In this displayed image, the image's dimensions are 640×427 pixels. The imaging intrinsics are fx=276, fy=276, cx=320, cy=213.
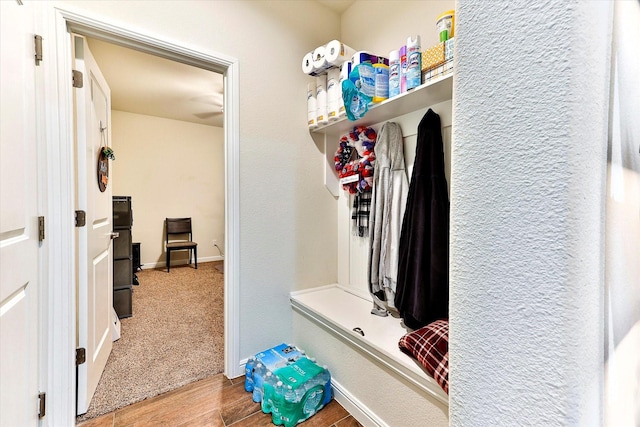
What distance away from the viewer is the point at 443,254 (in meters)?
1.32

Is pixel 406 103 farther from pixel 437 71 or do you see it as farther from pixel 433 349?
pixel 433 349

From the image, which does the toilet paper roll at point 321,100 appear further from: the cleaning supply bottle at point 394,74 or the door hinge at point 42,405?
the door hinge at point 42,405

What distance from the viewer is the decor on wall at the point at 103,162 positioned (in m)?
1.73

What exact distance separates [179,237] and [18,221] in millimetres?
4043

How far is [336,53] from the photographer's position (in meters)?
1.68

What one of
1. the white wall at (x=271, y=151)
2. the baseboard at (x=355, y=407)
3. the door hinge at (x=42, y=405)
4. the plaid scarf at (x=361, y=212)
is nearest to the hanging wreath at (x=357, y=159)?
the plaid scarf at (x=361, y=212)

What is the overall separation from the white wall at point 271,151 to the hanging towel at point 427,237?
818 millimetres

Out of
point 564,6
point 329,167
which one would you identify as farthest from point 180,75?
point 564,6

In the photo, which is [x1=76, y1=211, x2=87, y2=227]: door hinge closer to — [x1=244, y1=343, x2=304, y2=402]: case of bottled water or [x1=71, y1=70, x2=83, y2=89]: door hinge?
[x1=71, y1=70, x2=83, y2=89]: door hinge

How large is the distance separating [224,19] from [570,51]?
6.17 feet

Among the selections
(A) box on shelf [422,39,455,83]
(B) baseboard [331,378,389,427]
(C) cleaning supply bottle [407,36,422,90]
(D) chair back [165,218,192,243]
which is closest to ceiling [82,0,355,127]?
(C) cleaning supply bottle [407,36,422,90]

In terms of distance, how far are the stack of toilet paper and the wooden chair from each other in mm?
3634

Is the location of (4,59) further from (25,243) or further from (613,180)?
(613,180)

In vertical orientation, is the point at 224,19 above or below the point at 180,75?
below
